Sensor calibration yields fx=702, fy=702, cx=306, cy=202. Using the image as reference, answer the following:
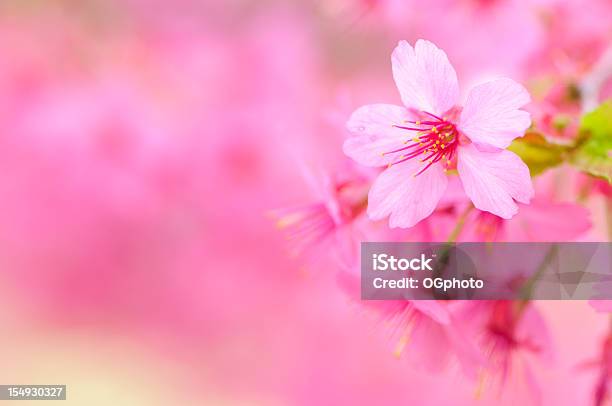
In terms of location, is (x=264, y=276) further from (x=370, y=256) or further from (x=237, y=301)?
(x=370, y=256)

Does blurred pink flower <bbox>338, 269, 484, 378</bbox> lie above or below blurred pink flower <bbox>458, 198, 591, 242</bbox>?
below

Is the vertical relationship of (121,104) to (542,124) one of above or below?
above

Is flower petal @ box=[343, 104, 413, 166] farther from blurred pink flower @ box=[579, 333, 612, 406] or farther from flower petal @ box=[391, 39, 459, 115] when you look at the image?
blurred pink flower @ box=[579, 333, 612, 406]

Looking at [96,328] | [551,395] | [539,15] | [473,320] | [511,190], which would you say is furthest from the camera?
[96,328]

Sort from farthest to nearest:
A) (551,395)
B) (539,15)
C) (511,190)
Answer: (551,395)
(539,15)
(511,190)

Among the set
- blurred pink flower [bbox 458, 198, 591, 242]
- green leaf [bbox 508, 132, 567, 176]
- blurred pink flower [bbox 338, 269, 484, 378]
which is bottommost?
blurred pink flower [bbox 338, 269, 484, 378]

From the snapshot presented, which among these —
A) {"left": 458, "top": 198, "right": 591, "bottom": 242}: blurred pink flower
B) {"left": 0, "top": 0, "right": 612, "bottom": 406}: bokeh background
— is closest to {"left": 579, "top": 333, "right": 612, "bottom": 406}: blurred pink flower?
{"left": 458, "top": 198, "right": 591, "bottom": 242}: blurred pink flower

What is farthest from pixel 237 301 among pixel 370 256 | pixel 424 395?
pixel 370 256

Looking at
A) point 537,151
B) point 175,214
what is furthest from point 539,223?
point 175,214
